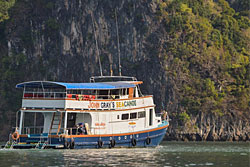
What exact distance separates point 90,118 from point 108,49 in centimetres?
3684

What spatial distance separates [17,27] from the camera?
100 m

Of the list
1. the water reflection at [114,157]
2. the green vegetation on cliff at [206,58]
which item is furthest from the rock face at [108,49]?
the water reflection at [114,157]

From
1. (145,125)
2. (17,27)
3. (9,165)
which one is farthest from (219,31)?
(9,165)

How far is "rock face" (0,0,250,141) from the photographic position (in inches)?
3260

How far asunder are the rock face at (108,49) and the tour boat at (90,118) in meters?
23.8

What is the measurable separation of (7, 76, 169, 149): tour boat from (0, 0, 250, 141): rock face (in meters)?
23.8

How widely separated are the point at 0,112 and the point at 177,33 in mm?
26852

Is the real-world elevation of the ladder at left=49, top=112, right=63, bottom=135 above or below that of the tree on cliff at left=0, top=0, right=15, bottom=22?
below

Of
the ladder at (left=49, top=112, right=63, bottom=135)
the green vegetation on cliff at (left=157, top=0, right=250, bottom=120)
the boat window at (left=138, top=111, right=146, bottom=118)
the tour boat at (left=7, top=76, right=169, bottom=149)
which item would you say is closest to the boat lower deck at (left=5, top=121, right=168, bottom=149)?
the tour boat at (left=7, top=76, right=169, bottom=149)

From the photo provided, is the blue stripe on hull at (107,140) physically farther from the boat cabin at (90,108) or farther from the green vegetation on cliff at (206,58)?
the green vegetation on cliff at (206,58)

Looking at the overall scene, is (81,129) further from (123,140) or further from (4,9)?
(4,9)

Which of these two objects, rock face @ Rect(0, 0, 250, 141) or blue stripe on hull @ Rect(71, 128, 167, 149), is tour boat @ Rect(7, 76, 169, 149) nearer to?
blue stripe on hull @ Rect(71, 128, 167, 149)

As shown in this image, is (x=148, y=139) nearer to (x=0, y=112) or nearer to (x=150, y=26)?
(x=150, y=26)

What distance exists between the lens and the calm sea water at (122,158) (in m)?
42.2
